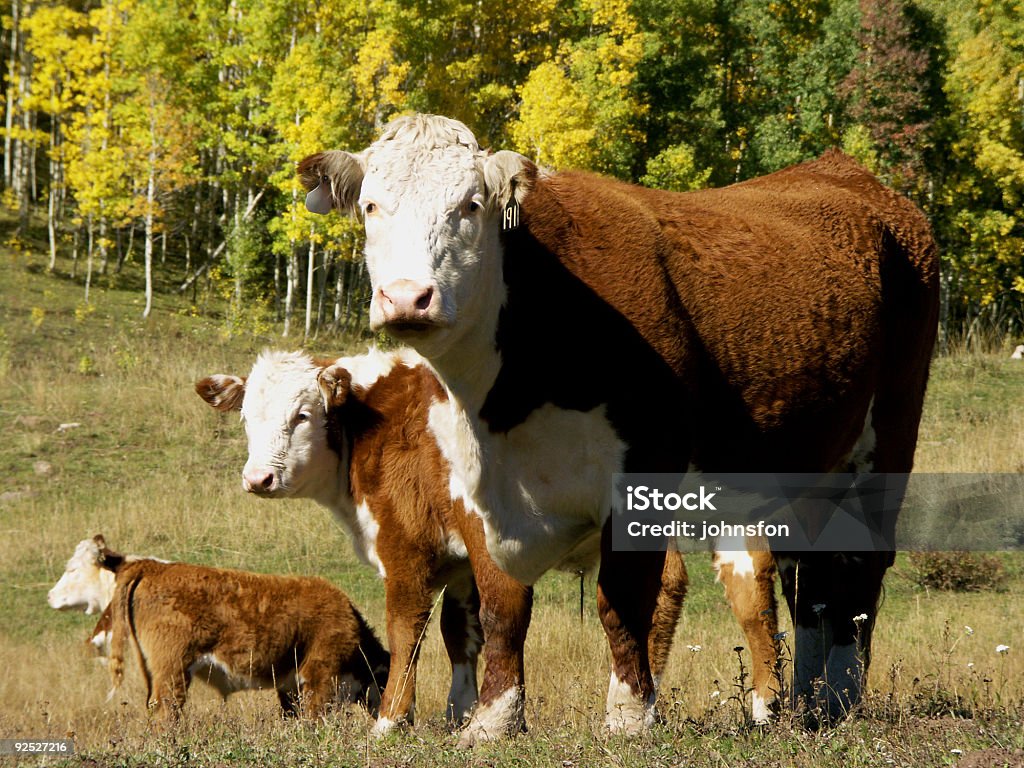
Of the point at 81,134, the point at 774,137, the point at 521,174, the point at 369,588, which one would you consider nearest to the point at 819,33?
the point at 774,137

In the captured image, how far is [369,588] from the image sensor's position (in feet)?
42.1

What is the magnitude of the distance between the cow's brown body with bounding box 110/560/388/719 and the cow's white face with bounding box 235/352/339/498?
978 mm

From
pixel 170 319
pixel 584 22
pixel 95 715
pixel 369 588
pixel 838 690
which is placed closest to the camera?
pixel 838 690

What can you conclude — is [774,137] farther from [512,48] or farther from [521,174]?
[521,174]

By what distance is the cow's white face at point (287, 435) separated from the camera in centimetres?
869

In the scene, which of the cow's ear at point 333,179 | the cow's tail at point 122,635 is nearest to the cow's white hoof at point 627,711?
the cow's ear at point 333,179

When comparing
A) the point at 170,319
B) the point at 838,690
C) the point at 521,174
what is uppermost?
the point at 521,174

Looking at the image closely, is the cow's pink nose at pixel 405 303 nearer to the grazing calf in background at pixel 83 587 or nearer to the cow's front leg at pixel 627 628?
the cow's front leg at pixel 627 628

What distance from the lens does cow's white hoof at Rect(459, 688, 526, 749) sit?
17.0 feet

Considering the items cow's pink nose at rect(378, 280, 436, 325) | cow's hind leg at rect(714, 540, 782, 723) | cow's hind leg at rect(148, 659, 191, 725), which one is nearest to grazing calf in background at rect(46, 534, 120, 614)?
cow's hind leg at rect(148, 659, 191, 725)

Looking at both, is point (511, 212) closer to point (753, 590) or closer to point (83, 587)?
point (753, 590)

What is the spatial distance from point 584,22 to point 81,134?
15926 mm

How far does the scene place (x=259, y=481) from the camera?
855cm

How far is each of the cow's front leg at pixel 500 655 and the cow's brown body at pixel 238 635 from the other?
376cm
